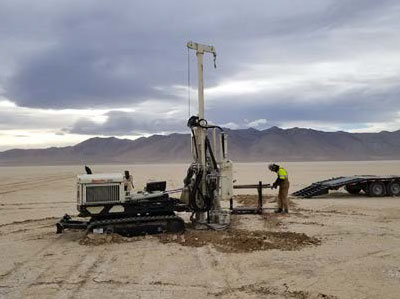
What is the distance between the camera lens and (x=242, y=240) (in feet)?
36.6

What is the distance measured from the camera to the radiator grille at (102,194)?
479 inches

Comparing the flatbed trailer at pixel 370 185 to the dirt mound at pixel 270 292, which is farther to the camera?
the flatbed trailer at pixel 370 185

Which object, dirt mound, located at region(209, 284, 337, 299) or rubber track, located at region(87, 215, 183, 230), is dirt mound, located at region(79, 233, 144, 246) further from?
dirt mound, located at region(209, 284, 337, 299)

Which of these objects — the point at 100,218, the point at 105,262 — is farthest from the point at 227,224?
the point at 105,262

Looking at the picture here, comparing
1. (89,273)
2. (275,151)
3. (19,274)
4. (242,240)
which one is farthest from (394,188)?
(275,151)

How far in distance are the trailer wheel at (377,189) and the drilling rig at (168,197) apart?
1208 cm

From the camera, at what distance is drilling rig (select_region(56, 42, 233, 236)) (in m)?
12.2

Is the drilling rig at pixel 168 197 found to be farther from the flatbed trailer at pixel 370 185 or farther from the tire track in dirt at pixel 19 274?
the flatbed trailer at pixel 370 185

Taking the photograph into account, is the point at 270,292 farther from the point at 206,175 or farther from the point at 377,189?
the point at 377,189

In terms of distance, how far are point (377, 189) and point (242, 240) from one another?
46.7ft

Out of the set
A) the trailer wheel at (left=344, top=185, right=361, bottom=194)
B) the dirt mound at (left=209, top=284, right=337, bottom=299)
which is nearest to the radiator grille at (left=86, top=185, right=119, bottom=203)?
the dirt mound at (left=209, top=284, right=337, bottom=299)

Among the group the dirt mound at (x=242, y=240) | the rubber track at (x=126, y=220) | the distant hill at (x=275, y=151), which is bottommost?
the dirt mound at (x=242, y=240)

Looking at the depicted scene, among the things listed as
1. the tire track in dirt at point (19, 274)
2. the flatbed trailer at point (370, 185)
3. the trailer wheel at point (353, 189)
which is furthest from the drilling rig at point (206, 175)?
the trailer wheel at point (353, 189)

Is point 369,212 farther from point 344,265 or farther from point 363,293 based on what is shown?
point 363,293
